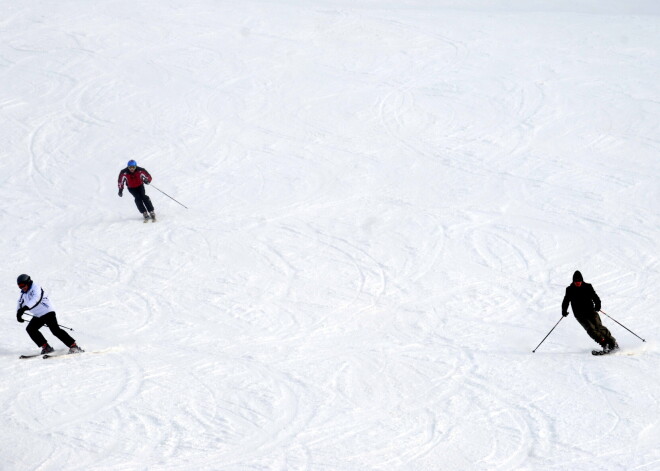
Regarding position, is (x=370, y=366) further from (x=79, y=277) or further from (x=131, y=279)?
(x=79, y=277)

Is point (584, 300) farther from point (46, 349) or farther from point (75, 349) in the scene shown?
point (46, 349)

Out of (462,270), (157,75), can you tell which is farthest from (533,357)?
(157,75)

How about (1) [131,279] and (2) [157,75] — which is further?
(2) [157,75]

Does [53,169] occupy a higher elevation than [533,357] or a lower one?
higher

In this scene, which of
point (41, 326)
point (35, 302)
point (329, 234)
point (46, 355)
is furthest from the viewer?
point (329, 234)

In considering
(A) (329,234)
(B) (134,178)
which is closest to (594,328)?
(A) (329,234)

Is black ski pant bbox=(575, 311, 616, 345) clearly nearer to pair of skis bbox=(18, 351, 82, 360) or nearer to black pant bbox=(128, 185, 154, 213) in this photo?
pair of skis bbox=(18, 351, 82, 360)

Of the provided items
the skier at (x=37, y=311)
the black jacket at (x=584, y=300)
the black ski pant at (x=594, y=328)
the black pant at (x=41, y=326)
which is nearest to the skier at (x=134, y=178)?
the skier at (x=37, y=311)
